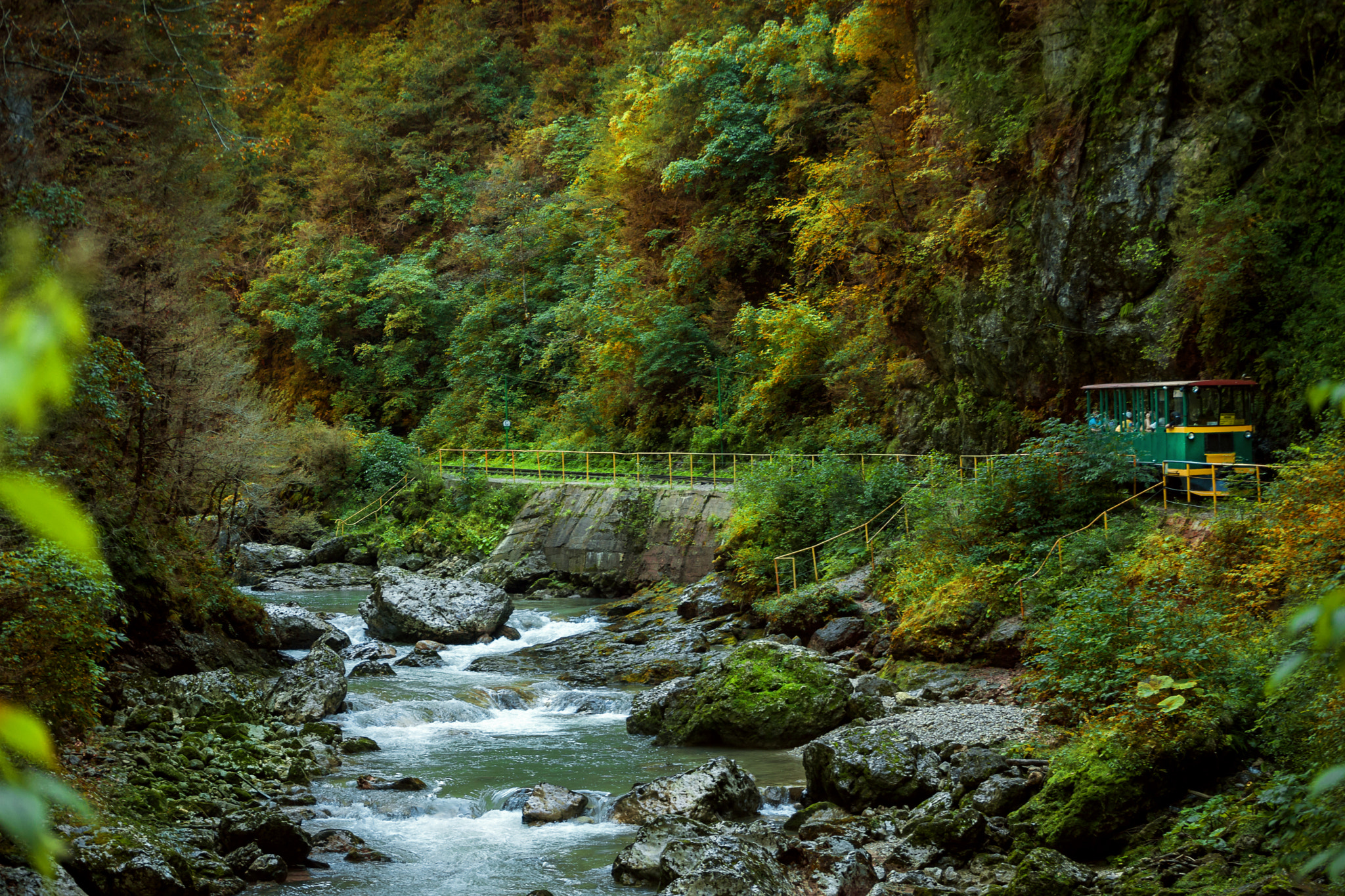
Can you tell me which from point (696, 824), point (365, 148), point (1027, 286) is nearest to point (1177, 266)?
point (1027, 286)

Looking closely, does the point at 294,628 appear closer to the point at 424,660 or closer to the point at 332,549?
the point at 424,660

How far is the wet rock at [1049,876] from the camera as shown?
7047 mm

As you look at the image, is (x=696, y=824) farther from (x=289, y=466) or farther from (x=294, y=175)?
(x=294, y=175)

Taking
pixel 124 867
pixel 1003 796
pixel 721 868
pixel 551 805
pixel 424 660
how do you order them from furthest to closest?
pixel 424 660
pixel 551 805
pixel 1003 796
pixel 721 868
pixel 124 867

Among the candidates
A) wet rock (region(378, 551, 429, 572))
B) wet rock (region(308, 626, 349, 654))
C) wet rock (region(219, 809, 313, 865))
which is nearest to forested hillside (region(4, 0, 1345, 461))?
wet rock (region(308, 626, 349, 654))

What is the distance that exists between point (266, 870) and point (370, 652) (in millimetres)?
10117

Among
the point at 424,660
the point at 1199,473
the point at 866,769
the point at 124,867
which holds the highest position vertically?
the point at 1199,473

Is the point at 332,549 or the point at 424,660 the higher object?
the point at 424,660

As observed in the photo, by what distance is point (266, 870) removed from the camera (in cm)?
855

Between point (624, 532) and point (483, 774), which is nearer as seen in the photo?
point (483, 774)

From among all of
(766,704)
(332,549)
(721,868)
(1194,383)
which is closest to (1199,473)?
(1194,383)

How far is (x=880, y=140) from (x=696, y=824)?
1798cm

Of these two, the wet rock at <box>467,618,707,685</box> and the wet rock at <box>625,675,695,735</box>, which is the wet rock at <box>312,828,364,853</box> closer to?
the wet rock at <box>625,675,695,735</box>

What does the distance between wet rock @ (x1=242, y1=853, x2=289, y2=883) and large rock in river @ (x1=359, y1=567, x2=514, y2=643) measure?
11083 millimetres
